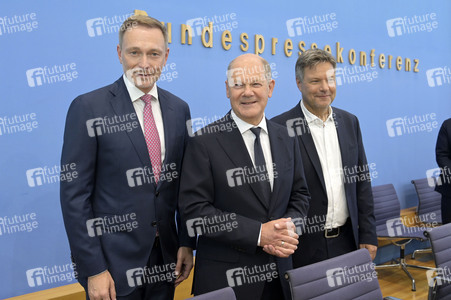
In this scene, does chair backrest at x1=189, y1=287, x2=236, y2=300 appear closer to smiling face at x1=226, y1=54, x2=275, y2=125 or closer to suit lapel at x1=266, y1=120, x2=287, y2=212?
suit lapel at x1=266, y1=120, x2=287, y2=212

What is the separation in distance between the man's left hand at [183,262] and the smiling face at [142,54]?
2.62 ft

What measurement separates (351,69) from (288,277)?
3751 mm

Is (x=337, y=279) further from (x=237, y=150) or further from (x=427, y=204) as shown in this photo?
(x=427, y=204)

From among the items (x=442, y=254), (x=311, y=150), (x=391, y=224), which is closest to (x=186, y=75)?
(x=311, y=150)

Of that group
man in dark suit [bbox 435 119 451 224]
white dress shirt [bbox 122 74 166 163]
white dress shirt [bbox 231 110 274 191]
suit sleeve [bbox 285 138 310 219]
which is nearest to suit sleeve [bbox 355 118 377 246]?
suit sleeve [bbox 285 138 310 219]

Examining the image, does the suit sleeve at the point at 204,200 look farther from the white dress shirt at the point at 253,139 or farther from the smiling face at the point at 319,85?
the smiling face at the point at 319,85

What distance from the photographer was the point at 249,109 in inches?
62.1

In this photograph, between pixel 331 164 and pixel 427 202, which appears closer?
pixel 331 164

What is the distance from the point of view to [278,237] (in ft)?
4.80

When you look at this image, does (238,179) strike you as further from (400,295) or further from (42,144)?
(400,295)

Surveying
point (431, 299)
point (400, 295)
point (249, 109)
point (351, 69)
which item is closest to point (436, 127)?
point (351, 69)

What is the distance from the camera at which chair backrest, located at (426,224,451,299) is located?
1.98 metres

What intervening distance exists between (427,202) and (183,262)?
4347mm

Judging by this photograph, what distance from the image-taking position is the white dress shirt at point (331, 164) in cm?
197
